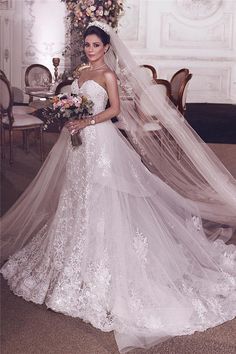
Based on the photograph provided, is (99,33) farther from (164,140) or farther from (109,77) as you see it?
(164,140)

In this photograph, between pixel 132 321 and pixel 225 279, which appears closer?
pixel 132 321

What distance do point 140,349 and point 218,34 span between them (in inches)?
332

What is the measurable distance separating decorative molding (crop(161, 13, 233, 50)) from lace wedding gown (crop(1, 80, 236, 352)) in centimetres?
720

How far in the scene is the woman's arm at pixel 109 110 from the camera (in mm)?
2916

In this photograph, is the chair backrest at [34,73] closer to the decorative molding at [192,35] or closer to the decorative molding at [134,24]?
the decorative molding at [134,24]

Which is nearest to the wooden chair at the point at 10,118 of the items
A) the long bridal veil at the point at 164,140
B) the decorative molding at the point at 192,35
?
the long bridal veil at the point at 164,140

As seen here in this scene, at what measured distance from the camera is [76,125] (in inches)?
114

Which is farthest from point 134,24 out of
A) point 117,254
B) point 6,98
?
point 117,254

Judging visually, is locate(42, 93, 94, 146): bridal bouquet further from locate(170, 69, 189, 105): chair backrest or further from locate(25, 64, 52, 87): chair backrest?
locate(25, 64, 52, 87): chair backrest

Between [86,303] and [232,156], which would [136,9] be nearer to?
[232,156]

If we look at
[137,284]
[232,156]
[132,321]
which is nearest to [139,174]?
[137,284]

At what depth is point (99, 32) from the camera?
290 centimetres

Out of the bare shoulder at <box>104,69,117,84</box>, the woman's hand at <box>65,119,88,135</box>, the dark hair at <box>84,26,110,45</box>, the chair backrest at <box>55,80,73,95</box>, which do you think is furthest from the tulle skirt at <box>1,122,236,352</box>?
the chair backrest at <box>55,80,73,95</box>

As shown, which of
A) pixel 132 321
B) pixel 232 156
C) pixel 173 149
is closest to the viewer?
pixel 132 321
